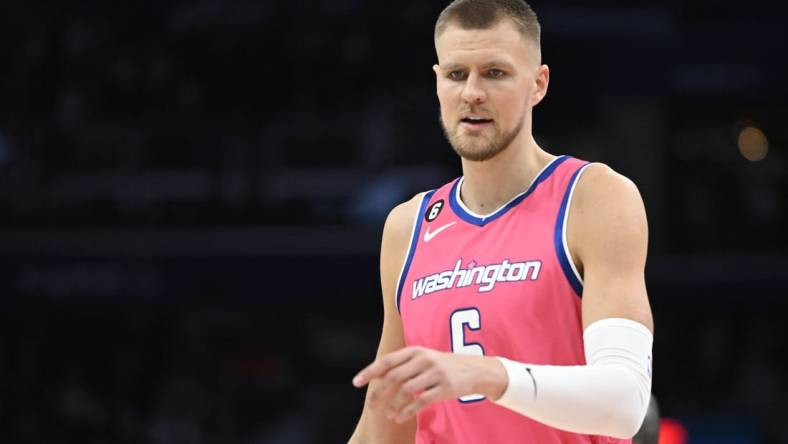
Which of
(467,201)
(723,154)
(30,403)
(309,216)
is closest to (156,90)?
(309,216)

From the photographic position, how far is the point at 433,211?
4348 mm

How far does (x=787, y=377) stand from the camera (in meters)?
13.8

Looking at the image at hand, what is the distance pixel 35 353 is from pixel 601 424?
1126cm

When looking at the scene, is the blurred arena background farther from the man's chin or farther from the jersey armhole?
the jersey armhole

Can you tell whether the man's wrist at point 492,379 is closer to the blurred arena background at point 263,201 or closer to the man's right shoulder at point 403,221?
the man's right shoulder at point 403,221

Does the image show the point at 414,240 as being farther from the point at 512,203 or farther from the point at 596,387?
the point at 596,387

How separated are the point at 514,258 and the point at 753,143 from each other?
1308 centimetres

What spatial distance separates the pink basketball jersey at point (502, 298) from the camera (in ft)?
12.5

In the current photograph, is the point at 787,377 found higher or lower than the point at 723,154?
lower

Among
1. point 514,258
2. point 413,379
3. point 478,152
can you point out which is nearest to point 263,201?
point 478,152

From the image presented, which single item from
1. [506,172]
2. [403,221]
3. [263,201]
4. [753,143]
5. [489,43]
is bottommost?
[403,221]

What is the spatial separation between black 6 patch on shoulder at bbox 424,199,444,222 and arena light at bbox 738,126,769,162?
40.4ft

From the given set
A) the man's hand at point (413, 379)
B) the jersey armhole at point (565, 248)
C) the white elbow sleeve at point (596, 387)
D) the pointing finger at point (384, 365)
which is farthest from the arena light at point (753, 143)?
the pointing finger at point (384, 365)

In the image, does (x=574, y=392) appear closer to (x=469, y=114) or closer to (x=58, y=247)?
(x=469, y=114)
